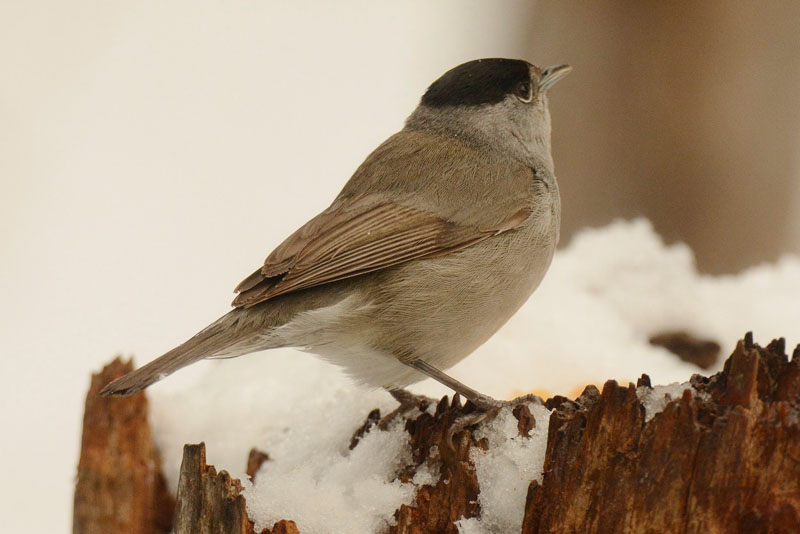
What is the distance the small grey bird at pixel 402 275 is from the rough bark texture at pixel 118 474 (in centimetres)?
94

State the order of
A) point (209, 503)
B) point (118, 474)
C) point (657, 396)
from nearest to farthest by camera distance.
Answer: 1. point (657, 396)
2. point (209, 503)
3. point (118, 474)

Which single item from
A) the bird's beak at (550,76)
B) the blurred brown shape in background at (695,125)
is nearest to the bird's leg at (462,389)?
the bird's beak at (550,76)

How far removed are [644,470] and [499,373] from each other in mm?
2110

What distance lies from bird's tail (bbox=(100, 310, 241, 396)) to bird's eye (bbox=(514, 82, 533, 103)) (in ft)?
6.61

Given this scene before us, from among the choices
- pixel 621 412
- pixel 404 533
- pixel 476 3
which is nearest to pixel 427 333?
pixel 404 533

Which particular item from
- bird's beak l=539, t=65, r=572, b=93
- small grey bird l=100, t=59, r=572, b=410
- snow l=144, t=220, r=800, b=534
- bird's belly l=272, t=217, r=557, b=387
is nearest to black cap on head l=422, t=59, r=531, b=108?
bird's beak l=539, t=65, r=572, b=93

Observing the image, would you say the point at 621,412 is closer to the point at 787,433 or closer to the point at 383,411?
the point at 787,433

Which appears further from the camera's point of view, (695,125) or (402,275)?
(695,125)

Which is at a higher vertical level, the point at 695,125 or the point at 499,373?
the point at 695,125

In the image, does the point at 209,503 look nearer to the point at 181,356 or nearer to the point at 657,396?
the point at 181,356

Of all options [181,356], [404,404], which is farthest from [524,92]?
[181,356]

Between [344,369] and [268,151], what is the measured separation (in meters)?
6.04

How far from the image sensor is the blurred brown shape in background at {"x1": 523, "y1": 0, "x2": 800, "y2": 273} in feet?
22.8

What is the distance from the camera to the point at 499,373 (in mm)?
4656
